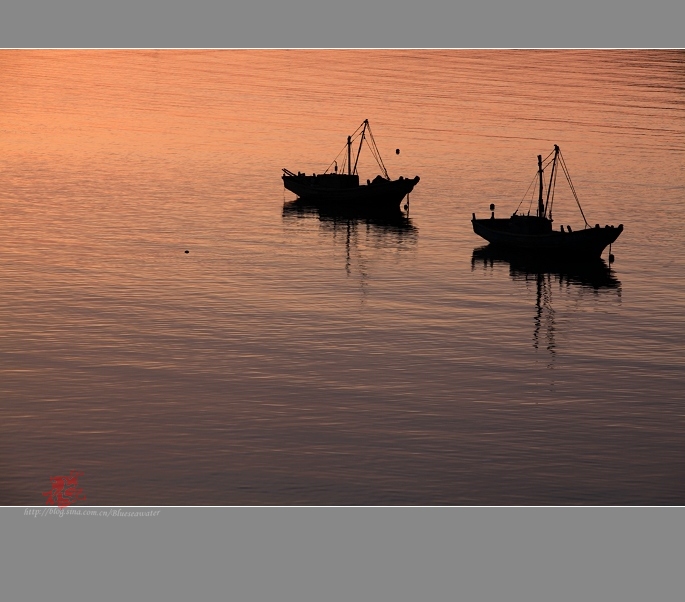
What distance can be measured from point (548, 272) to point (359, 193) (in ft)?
137

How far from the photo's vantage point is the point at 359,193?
169750mm

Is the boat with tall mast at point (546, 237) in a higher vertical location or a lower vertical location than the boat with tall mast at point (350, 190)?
lower

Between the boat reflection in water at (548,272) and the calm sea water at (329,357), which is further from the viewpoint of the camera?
the boat reflection in water at (548,272)

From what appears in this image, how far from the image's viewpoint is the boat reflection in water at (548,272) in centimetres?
12281

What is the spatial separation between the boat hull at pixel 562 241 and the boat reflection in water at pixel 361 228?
1005 cm

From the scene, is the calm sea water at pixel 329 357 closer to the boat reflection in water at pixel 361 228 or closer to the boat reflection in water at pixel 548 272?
the boat reflection in water at pixel 548 272

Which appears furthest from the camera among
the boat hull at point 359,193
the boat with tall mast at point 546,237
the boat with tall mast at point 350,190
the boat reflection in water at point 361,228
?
the boat with tall mast at point 350,190

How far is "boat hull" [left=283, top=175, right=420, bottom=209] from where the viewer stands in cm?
16738

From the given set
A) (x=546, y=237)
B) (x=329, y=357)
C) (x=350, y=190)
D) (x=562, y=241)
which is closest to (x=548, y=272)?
(x=562, y=241)

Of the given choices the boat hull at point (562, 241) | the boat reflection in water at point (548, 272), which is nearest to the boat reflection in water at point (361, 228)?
the boat hull at point (562, 241)

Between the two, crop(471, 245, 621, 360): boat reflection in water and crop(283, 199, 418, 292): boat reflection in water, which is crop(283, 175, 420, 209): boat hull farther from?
crop(471, 245, 621, 360): boat reflection in water

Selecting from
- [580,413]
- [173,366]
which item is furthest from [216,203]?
[580,413]

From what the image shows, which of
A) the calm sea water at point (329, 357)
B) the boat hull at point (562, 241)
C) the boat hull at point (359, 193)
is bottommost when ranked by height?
the calm sea water at point (329, 357)

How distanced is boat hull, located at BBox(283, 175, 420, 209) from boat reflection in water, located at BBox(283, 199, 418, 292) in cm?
92
